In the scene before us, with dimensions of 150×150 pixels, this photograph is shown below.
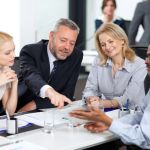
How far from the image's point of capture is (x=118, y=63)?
3.07 meters

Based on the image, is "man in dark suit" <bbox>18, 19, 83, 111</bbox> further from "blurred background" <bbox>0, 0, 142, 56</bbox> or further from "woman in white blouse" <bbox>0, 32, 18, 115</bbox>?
"blurred background" <bbox>0, 0, 142, 56</bbox>

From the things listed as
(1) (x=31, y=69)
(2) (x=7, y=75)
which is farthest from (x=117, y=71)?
(2) (x=7, y=75)

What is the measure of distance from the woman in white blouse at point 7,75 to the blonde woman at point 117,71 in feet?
1.96

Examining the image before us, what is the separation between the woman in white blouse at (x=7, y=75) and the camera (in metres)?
2.50

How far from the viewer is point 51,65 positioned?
9.93ft

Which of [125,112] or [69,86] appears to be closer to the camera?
[125,112]

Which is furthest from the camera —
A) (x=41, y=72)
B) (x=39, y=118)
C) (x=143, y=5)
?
(x=143, y=5)

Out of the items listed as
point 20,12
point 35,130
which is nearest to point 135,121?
point 35,130

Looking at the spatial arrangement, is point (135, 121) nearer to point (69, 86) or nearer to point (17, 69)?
point (69, 86)

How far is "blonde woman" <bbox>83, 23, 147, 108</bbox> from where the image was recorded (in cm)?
296

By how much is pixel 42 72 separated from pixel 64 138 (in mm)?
1059

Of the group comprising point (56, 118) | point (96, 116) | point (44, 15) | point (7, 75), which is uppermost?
point (44, 15)

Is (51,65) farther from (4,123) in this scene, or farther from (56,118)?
(4,123)

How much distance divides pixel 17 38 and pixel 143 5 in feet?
8.46
